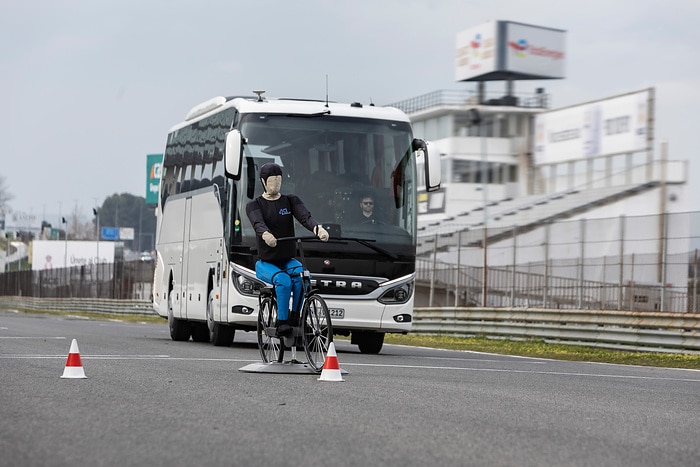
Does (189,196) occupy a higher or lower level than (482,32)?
lower

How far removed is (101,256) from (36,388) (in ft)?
462

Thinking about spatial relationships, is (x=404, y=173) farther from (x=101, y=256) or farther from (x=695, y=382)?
(x=101, y=256)

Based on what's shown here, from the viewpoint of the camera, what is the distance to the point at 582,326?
961 inches

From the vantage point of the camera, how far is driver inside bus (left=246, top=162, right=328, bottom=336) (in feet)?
41.5

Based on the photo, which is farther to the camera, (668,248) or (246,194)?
(668,248)

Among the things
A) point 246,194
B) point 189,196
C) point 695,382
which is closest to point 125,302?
point 189,196

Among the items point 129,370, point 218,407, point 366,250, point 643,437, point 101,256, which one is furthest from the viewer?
point 101,256

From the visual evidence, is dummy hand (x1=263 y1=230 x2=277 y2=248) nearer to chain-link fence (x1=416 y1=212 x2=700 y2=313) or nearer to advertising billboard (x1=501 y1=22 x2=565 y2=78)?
chain-link fence (x1=416 y1=212 x2=700 y2=313)

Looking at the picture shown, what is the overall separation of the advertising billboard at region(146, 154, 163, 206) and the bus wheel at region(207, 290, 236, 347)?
11194cm

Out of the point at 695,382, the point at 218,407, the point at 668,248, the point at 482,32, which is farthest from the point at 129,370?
the point at 482,32

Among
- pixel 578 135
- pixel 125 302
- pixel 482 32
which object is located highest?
pixel 482 32

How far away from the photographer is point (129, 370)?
1280 centimetres

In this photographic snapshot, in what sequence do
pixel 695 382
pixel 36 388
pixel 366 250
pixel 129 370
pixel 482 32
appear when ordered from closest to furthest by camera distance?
pixel 36 388, pixel 129 370, pixel 695 382, pixel 366 250, pixel 482 32

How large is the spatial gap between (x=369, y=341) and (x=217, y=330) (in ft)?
7.32
